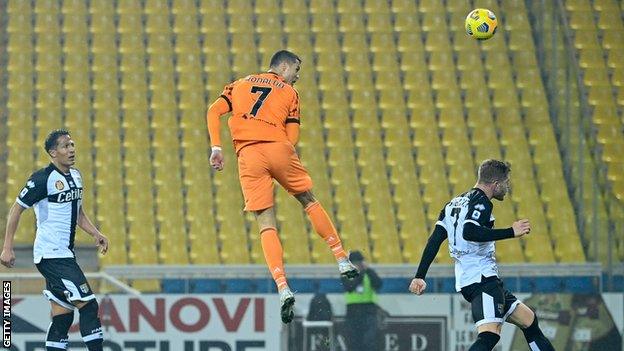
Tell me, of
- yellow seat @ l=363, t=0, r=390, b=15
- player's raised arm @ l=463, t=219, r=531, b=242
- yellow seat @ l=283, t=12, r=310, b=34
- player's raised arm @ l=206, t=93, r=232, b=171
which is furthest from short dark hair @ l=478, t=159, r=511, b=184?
yellow seat @ l=363, t=0, r=390, b=15

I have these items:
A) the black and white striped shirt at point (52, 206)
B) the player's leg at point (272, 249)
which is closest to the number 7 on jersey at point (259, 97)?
the player's leg at point (272, 249)

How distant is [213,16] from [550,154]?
4901 millimetres

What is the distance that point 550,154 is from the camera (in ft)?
54.2

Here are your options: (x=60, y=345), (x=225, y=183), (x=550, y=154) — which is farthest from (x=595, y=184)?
(x=60, y=345)

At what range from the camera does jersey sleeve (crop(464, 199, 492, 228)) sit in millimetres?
8898

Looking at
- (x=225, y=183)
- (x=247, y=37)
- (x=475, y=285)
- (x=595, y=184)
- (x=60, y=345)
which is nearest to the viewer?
(x=475, y=285)

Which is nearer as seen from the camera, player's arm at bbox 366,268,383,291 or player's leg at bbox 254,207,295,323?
player's leg at bbox 254,207,295,323

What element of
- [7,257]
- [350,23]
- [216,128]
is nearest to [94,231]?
[7,257]

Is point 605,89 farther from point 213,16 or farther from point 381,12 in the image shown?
point 213,16

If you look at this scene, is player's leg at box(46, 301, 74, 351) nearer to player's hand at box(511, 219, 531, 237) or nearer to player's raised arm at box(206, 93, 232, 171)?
player's raised arm at box(206, 93, 232, 171)

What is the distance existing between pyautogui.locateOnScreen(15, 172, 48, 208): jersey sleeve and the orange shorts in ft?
4.80

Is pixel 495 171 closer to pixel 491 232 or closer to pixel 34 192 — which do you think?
pixel 491 232

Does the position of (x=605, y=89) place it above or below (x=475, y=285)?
above

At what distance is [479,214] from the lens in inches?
350
